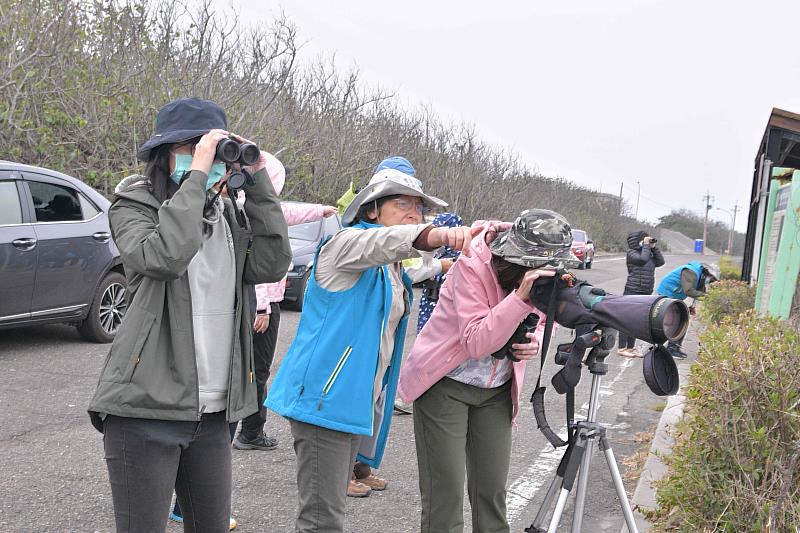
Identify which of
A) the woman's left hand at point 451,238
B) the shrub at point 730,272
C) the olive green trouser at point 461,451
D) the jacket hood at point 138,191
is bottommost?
the shrub at point 730,272

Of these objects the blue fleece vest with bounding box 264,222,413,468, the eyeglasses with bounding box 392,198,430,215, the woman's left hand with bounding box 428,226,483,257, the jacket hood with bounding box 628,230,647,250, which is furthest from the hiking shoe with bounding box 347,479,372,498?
the jacket hood with bounding box 628,230,647,250

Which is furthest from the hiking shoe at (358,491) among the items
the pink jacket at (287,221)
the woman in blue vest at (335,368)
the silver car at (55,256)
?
the silver car at (55,256)

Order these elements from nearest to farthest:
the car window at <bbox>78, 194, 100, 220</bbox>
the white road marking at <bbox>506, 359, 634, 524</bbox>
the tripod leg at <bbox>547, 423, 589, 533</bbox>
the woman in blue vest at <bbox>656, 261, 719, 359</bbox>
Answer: the tripod leg at <bbox>547, 423, 589, 533</bbox> < the white road marking at <bbox>506, 359, 634, 524</bbox> < the car window at <bbox>78, 194, 100, 220</bbox> < the woman in blue vest at <bbox>656, 261, 719, 359</bbox>

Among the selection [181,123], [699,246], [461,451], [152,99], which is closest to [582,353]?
[461,451]

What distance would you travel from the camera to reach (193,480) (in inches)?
93.7

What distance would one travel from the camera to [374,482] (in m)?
4.62

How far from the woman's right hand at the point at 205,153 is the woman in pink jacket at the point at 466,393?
106 cm

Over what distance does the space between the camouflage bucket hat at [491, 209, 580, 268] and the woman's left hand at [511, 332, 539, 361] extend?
0.38 meters

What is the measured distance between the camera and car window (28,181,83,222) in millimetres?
7492

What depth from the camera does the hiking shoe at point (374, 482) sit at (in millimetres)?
4609

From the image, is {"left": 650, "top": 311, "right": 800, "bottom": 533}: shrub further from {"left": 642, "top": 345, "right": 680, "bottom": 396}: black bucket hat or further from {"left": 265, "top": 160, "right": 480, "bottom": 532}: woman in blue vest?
{"left": 265, "top": 160, "right": 480, "bottom": 532}: woman in blue vest

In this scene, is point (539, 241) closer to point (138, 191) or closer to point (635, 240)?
point (138, 191)

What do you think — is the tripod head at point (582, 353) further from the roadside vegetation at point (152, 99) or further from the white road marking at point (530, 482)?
the roadside vegetation at point (152, 99)

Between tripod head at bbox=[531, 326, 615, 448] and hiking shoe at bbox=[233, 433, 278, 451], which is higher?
tripod head at bbox=[531, 326, 615, 448]
